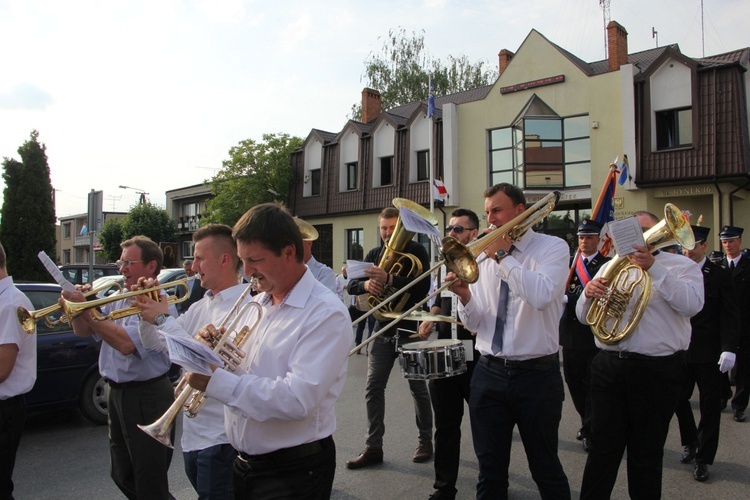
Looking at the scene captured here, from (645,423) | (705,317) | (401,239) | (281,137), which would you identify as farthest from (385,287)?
(281,137)

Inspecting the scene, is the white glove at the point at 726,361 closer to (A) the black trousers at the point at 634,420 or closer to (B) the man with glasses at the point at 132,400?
(A) the black trousers at the point at 634,420

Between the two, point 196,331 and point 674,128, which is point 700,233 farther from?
point 674,128

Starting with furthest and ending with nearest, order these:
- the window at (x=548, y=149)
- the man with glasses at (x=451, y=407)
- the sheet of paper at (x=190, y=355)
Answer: the window at (x=548, y=149) < the man with glasses at (x=451, y=407) < the sheet of paper at (x=190, y=355)

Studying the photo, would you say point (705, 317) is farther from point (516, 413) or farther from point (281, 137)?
point (281, 137)

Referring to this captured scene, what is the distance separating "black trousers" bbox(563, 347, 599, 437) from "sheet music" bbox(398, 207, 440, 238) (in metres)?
2.88

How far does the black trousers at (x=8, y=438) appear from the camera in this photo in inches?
138

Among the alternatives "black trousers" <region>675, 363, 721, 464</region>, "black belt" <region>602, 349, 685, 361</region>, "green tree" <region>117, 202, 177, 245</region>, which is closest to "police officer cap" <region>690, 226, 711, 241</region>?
"black trousers" <region>675, 363, 721, 464</region>

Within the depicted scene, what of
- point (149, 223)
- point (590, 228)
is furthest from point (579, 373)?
point (149, 223)

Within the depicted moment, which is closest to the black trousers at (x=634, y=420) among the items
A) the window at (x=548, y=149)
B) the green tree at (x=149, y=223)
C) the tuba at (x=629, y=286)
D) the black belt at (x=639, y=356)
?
the black belt at (x=639, y=356)

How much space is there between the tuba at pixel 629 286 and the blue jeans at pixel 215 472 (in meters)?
2.52

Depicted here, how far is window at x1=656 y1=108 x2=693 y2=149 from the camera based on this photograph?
1861 centimetres

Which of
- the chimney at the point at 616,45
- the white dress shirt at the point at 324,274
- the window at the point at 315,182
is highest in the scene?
the chimney at the point at 616,45

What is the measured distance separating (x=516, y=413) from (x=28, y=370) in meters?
3.04

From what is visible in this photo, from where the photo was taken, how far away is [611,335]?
12.9ft
